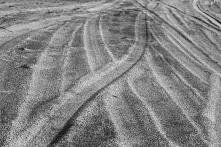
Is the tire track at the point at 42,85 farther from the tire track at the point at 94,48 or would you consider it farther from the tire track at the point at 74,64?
the tire track at the point at 94,48

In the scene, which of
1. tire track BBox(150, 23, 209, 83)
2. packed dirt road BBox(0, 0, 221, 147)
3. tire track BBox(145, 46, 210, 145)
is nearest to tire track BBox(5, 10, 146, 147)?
packed dirt road BBox(0, 0, 221, 147)

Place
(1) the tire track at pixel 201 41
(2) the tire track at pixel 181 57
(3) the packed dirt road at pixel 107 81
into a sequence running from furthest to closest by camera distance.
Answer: (1) the tire track at pixel 201 41, (2) the tire track at pixel 181 57, (3) the packed dirt road at pixel 107 81

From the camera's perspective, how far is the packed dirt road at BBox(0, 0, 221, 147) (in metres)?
3.39

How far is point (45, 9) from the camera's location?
A: 871 cm

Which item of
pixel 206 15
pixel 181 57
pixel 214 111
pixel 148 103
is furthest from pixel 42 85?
pixel 206 15

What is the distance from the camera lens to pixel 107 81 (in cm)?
458

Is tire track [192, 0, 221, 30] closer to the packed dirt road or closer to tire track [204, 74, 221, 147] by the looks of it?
the packed dirt road

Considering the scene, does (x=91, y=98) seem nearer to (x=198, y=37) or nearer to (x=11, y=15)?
(x=198, y=37)

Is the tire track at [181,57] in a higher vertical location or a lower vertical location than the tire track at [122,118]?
lower

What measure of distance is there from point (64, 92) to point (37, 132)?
0.92m

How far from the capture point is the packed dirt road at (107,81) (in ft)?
11.1

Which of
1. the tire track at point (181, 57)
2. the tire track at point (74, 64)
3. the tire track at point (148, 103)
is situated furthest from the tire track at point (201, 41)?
the tire track at point (74, 64)

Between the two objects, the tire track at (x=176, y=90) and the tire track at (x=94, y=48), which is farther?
the tire track at (x=94, y=48)

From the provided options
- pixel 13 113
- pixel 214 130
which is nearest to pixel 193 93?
pixel 214 130
